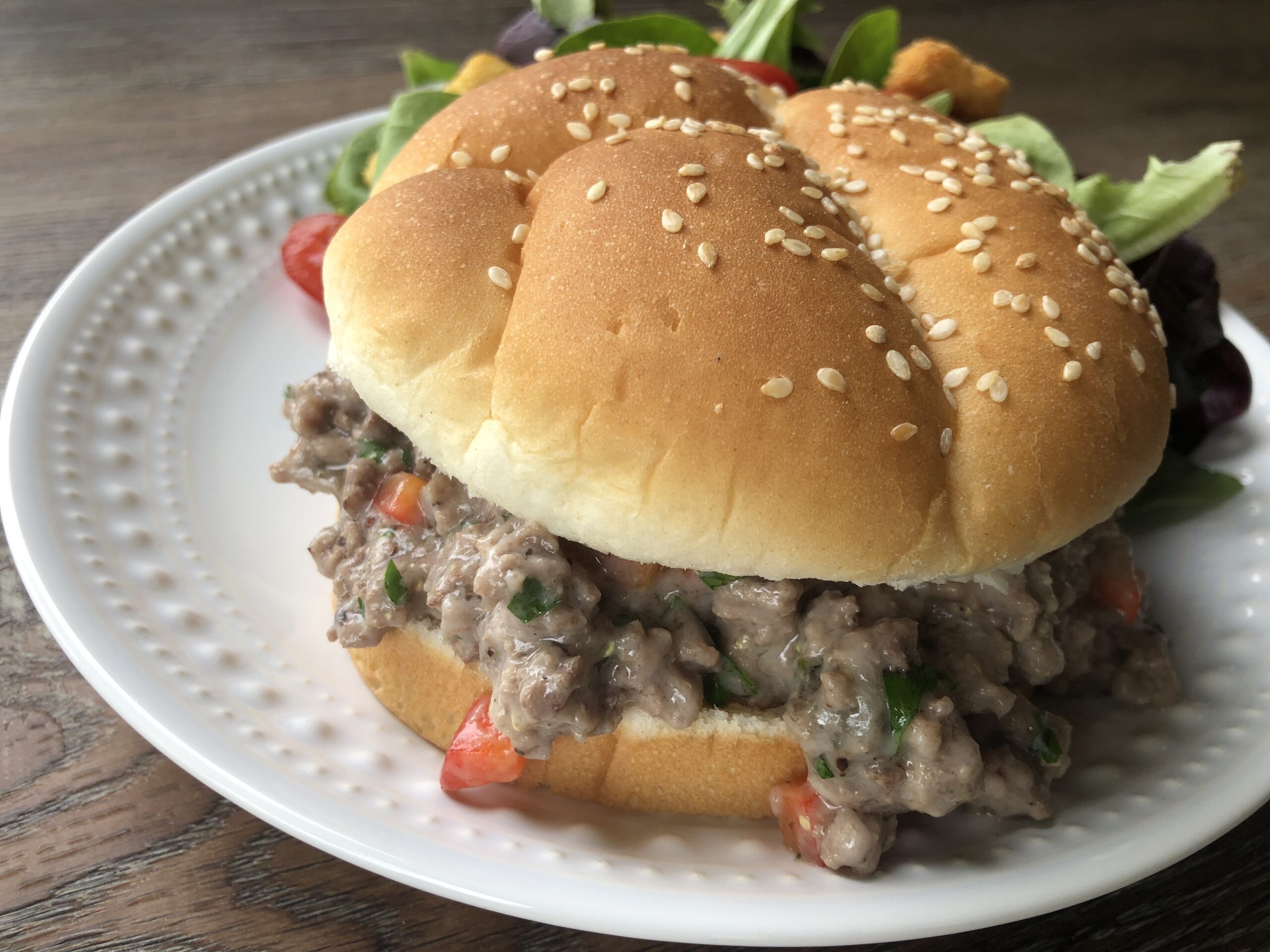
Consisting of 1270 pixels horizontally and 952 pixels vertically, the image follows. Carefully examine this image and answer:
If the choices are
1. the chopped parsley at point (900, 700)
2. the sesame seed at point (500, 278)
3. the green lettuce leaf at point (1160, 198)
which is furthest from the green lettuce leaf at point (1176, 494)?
the sesame seed at point (500, 278)

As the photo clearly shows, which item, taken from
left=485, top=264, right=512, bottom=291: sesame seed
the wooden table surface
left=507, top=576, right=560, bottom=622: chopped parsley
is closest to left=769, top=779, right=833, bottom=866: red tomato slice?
the wooden table surface

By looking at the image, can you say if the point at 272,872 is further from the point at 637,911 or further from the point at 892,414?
the point at 892,414

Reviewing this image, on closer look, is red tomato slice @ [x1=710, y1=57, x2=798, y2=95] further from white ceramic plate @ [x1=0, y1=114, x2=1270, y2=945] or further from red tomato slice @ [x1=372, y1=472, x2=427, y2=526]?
red tomato slice @ [x1=372, y1=472, x2=427, y2=526]

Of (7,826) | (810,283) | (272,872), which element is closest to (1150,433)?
(810,283)

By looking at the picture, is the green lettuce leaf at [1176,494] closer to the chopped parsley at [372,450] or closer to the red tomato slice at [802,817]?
the red tomato slice at [802,817]

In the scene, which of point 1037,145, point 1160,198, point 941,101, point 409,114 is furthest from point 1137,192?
point 409,114

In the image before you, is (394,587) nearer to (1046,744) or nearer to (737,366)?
(737,366)

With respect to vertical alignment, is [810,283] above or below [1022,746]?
above
